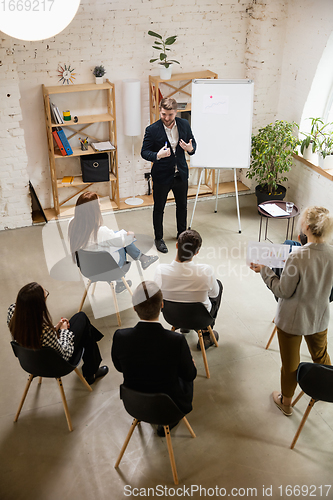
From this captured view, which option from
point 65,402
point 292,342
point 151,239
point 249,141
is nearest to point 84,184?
point 151,239

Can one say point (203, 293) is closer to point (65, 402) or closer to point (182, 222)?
point (65, 402)

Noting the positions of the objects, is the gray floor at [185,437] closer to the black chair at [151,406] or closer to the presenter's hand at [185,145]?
the black chair at [151,406]

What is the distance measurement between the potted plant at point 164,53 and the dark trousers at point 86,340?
11.8 ft

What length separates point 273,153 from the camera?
5.50 m

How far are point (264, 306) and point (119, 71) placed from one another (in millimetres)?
3501

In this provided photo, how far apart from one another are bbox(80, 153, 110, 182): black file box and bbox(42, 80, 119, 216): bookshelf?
0.09m

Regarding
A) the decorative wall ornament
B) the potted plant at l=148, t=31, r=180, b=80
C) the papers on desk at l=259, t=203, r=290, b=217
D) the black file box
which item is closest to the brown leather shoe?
the papers on desk at l=259, t=203, r=290, b=217

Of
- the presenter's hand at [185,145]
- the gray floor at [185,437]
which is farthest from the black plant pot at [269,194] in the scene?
the gray floor at [185,437]

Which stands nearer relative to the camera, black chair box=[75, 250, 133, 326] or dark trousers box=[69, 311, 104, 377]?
dark trousers box=[69, 311, 104, 377]

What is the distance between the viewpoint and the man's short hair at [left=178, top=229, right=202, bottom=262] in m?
3.18

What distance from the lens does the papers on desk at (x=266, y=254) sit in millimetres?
3131

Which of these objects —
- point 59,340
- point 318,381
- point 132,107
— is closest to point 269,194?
point 132,107

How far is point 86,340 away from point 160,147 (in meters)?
2.48

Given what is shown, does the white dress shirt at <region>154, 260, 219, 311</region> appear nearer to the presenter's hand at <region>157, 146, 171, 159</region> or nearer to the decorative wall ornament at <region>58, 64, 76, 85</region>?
the presenter's hand at <region>157, 146, 171, 159</region>
